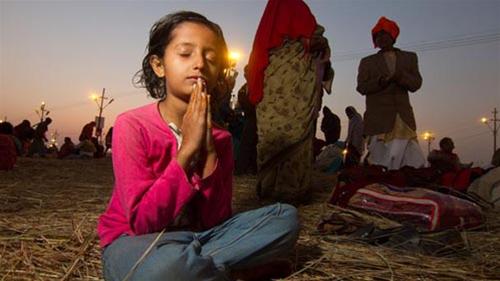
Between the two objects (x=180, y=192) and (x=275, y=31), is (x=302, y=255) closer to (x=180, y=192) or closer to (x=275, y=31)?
(x=180, y=192)

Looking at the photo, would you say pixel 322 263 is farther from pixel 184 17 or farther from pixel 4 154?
pixel 4 154

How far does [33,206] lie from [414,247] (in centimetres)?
257

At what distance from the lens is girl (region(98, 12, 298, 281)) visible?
1397 mm

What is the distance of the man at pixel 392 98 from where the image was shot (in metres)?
4.47

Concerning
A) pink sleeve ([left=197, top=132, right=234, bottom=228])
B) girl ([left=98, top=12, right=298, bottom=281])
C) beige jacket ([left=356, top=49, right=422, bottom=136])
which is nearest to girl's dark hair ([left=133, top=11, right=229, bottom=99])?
girl ([left=98, top=12, right=298, bottom=281])

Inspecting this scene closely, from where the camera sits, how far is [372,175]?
3.77 meters

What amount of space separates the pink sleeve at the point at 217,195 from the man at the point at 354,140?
6.58 metres

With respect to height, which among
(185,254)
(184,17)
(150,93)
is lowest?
(185,254)

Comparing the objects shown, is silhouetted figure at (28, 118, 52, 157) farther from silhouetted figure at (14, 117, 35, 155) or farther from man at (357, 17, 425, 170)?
man at (357, 17, 425, 170)

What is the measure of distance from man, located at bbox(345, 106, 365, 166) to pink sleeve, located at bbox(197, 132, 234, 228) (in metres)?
Answer: 6.58

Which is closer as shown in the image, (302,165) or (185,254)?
(185,254)

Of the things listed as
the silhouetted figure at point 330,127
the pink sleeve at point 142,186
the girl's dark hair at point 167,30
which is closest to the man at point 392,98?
the girl's dark hair at point 167,30

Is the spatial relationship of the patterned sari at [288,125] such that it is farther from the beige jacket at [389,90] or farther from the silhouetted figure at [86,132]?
the silhouetted figure at [86,132]

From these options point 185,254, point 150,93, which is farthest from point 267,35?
point 185,254
